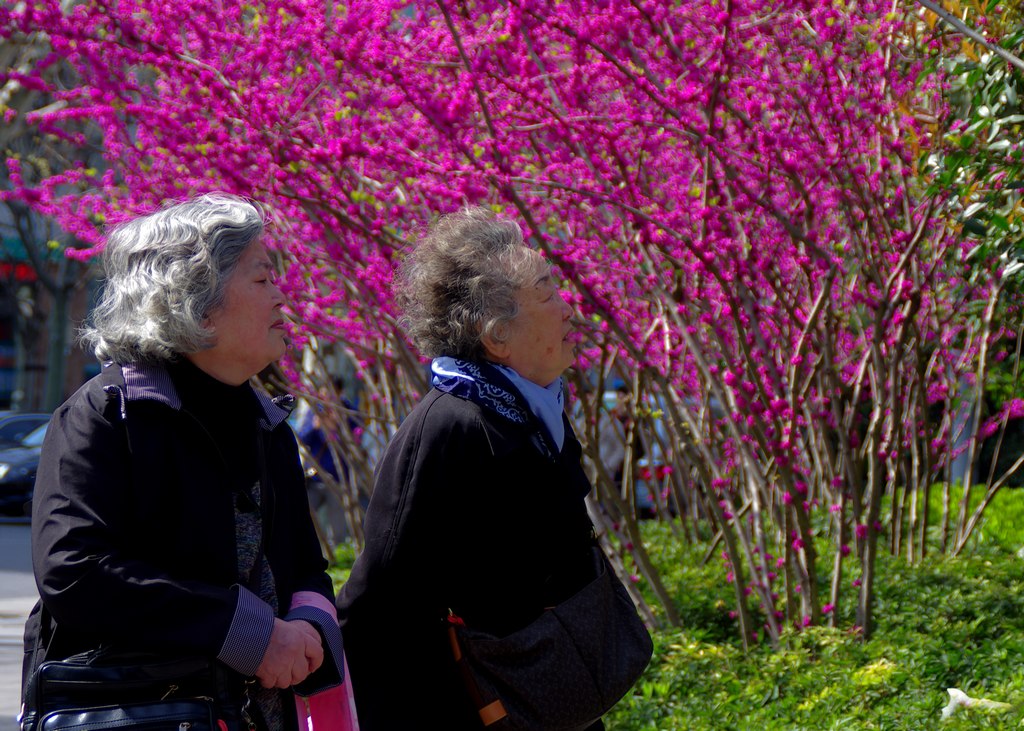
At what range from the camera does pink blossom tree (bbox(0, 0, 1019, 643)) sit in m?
4.91

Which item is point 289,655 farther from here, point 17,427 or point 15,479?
point 17,427

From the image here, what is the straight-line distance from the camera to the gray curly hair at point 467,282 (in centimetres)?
277

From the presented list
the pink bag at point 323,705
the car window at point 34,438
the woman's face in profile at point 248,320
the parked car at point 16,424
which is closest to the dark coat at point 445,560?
the pink bag at point 323,705

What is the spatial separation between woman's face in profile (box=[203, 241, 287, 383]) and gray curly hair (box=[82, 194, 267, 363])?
2 centimetres

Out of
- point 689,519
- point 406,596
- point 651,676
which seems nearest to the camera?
point 406,596

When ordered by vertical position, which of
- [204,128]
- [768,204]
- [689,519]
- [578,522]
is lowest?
[689,519]

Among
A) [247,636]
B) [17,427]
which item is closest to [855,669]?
[247,636]

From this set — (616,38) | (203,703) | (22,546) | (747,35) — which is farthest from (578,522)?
(22,546)

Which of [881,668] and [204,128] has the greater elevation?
[204,128]

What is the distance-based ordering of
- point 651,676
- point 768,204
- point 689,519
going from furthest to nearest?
point 689,519 < point 651,676 < point 768,204

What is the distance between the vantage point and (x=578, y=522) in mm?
2693

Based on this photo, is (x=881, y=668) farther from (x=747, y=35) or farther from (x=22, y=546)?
(x=22, y=546)

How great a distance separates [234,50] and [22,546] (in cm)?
882

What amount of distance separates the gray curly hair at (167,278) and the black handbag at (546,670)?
2.62 ft
